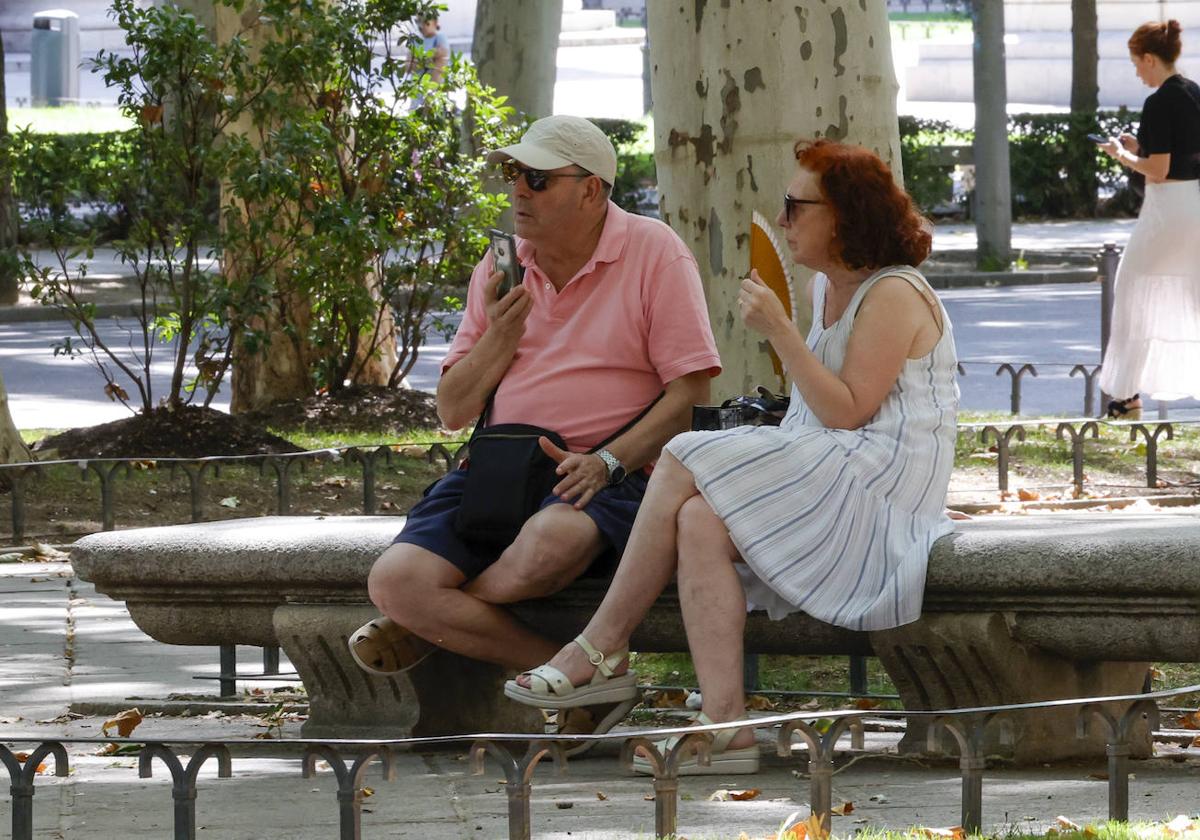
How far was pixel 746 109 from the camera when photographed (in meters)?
6.45

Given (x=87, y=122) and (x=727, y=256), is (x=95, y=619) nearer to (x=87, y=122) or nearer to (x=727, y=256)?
(x=727, y=256)

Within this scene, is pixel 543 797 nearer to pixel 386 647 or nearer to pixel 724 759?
pixel 724 759

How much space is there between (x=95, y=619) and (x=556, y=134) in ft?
10.5

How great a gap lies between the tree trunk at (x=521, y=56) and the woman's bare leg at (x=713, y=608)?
1027 cm

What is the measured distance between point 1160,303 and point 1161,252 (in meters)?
0.25

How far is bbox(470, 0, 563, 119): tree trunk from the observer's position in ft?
48.0

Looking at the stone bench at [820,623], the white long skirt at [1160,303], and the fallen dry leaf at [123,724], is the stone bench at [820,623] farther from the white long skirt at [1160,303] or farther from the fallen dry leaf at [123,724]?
the white long skirt at [1160,303]

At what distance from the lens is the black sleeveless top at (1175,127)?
10.1m

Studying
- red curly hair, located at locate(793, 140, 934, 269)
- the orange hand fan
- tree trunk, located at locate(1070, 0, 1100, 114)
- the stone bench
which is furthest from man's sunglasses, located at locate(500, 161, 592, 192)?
tree trunk, located at locate(1070, 0, 1100, 114)

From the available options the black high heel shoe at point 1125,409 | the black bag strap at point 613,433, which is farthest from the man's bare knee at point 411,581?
the black high heel shoe at point 1125,409

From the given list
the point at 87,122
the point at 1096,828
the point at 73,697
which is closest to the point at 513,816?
the point at 1096,828

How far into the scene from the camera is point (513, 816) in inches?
136

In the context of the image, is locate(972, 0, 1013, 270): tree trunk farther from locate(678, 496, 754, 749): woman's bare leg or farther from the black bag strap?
locate(678, 496, 754, 749): woman's bare leg

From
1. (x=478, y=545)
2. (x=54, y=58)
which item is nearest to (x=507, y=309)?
(x=478, y=545)
